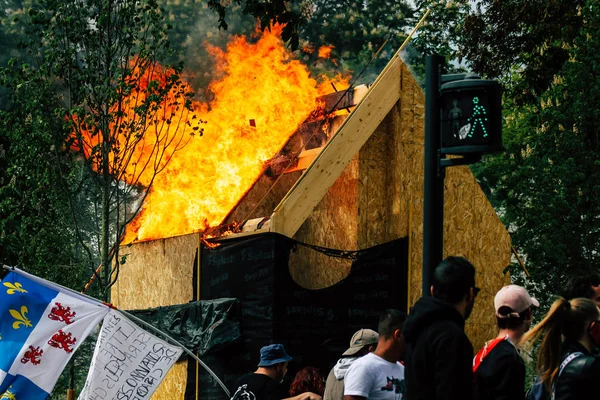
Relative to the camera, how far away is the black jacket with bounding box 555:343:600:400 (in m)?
5.75

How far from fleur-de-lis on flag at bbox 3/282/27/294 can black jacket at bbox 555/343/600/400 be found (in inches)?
280

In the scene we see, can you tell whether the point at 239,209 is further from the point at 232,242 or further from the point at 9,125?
the point at 9,125

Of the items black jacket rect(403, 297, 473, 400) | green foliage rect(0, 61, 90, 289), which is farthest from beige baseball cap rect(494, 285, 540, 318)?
green foliage rect(0, 61, 90, 289)

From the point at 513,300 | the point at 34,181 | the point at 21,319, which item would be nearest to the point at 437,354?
the point at 513,300

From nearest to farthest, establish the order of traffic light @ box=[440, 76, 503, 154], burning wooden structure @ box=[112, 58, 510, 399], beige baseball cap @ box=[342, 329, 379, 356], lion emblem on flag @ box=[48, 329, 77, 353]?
traffic light @ box=[440, 76, 503, 154], beige baseball cap @ box=[342, 329, 379, 356], lion emblem on flag @ box=[48, 329, 77, 353], burning wooden structure @ box=[112, 58, 510, 399]

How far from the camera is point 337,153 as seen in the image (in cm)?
1531

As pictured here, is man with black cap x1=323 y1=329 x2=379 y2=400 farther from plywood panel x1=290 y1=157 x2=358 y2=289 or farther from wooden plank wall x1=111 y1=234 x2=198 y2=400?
wooden plank wall x1=111 y1=234 x2=198 y2=400

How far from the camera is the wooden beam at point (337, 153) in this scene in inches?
587

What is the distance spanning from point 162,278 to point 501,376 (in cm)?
1190

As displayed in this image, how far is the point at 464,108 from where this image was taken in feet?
26.4

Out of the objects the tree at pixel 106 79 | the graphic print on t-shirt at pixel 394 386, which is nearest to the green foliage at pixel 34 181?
the tree at pixel 106 79

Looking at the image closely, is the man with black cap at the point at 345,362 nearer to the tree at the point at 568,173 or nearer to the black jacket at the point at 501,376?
the black jacket at the point at 501,376

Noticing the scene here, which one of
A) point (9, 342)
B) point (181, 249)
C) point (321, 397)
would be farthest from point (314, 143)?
point (321, 397)

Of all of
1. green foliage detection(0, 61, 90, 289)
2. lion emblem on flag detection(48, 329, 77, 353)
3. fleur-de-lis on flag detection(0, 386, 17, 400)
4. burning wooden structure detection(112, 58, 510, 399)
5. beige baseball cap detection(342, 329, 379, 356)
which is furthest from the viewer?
green foliage detection(0, 61, 90, 289)
